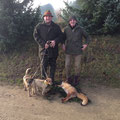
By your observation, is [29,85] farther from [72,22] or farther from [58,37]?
[72,22]

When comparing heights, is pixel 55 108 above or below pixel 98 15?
below

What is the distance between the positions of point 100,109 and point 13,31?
17.9ft

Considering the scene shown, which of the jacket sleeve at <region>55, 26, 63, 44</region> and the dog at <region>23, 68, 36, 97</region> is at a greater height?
the jacket sleeve at <region>55, 26, 63, 44</region>

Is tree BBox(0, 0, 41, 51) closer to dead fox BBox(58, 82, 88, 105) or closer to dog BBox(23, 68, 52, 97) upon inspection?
dog BBox(23, 68, 52, 97)

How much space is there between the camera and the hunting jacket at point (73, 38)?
5059mm

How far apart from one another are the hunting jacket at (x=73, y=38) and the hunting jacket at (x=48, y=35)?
0.92 feet

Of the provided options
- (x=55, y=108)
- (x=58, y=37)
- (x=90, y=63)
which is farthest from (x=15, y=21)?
(x=55, y=108)

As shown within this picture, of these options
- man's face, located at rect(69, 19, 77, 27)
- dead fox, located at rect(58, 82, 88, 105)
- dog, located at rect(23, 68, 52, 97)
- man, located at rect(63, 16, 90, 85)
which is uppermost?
man's face, located at rect(69, 19, 77, 27)

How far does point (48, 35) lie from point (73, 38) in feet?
2.89

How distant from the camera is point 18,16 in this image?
293 inches

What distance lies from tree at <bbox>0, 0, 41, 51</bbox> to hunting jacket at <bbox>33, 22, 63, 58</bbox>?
2.82 meters

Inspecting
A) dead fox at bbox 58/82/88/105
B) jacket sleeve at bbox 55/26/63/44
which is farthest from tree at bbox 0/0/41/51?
dead fox at bbox 58/82/88/105

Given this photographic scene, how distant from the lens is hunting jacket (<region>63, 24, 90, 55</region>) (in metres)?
5.06

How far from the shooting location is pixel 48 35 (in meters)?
4.96
